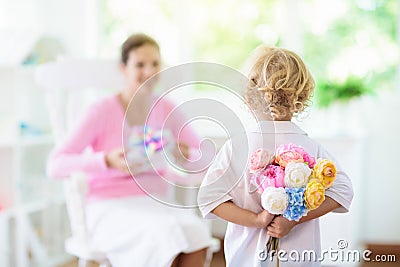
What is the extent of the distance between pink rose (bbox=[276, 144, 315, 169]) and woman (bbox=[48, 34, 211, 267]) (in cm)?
60

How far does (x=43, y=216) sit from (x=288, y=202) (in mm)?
1918

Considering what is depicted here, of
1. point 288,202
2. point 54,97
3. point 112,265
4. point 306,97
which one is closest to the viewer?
point 288,202

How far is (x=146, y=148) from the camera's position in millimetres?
1687

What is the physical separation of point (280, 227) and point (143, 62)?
39.1 inches

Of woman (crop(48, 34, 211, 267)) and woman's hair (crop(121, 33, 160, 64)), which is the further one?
woman's hair (crop(121, 33, 160, 64))

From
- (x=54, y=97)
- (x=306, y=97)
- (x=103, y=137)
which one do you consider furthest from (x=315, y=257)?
(x=54, y=97)

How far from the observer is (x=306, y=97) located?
119cm

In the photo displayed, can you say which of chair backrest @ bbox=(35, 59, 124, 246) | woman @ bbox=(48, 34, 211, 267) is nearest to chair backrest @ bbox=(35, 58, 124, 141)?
chair backrest @ bbox=(35, 59, 124, 246)

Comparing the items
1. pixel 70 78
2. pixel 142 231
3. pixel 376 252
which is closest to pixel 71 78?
pixel 70 78

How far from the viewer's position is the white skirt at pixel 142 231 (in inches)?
65.3

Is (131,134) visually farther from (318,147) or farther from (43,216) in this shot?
(43,216)

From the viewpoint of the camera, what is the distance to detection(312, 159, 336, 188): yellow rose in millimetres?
1088

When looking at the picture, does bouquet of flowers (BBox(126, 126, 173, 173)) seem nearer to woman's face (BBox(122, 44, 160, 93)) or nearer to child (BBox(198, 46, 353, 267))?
woman's face (BBox(122, 44, 160, 93))

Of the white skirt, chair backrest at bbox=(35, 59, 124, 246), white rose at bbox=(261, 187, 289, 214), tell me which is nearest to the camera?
white rose at bbox=(261, 187, 289, 214)
